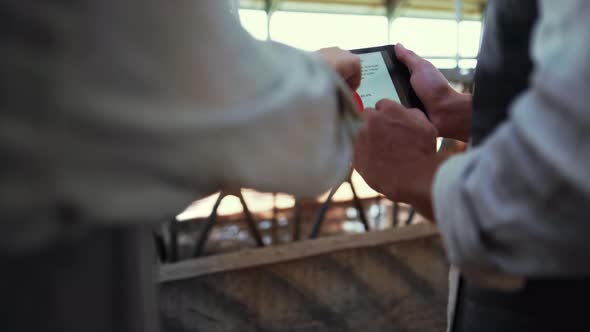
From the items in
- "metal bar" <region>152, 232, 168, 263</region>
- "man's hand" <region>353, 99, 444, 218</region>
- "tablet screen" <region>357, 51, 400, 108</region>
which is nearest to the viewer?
"man's hand" <region>353, 99, 444, 218</region>

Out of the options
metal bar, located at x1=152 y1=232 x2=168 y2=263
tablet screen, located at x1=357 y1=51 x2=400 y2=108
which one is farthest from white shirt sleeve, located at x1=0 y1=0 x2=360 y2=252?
metal bar, located at x1=152 y1=232 x2=168 y2=263

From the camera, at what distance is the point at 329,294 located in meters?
1.83

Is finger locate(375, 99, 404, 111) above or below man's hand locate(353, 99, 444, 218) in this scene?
above

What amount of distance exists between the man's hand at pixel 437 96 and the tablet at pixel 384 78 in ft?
0.04

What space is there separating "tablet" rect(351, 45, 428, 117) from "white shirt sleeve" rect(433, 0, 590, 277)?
0.41 m

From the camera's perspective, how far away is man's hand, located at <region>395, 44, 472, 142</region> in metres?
0.87

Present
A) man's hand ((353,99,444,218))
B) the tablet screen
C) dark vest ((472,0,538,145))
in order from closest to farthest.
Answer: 1. dark vest ((472,0,538,145))
2. man's hand ((353,99,444,218))
3. the tablet screen

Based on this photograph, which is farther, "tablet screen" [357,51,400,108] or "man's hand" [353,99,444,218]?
"tablet screen" [357,51,400,108]

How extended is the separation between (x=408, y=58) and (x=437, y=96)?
9cm

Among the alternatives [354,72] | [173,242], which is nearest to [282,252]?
[173,242]

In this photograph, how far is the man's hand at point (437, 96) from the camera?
34.3 inches

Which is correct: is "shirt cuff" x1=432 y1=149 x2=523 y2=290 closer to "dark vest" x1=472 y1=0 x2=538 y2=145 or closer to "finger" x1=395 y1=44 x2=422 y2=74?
"dark vest" x1=472 y1=0 x2=538 y2=145

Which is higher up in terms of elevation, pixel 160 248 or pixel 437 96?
pixel 437 96

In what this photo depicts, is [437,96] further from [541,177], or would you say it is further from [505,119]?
[541,177]
